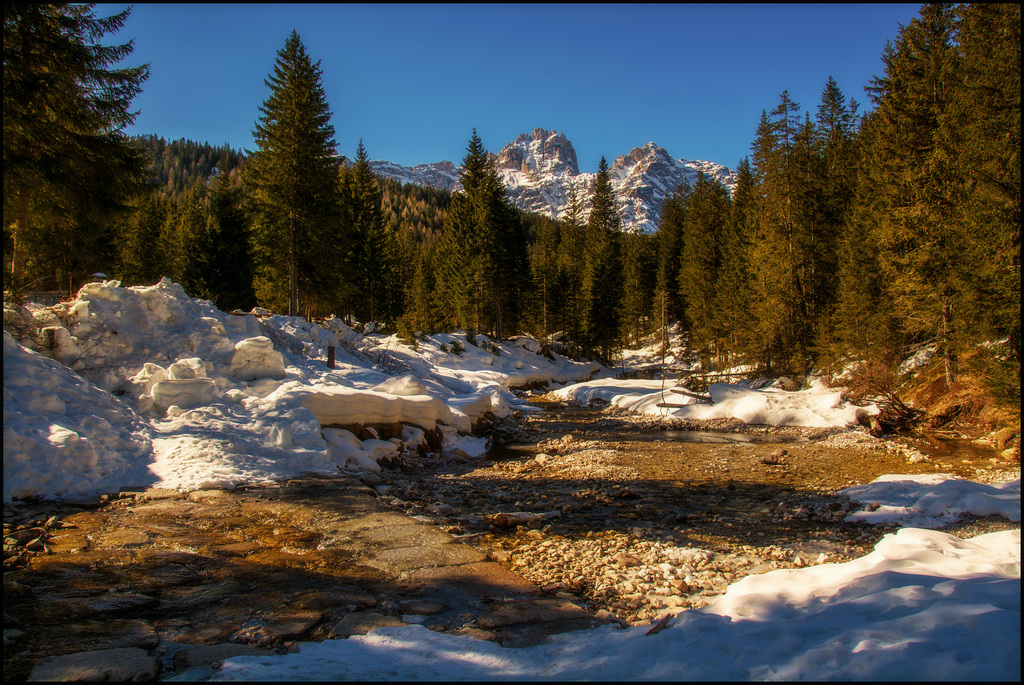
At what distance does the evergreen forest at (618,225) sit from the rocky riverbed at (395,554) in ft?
21.6

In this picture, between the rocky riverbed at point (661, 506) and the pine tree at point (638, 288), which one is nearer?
the rocky riverbed at point (661, 506)

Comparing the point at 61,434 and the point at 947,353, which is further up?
the point at 947,353

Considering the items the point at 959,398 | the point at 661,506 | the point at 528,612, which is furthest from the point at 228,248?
the point at 959,398

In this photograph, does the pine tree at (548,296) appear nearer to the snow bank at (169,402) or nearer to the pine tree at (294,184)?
the pine tree at (294,184)

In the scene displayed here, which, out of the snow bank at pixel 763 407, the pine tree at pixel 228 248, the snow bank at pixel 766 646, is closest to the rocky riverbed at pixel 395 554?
the snow bank at pixel 766 646

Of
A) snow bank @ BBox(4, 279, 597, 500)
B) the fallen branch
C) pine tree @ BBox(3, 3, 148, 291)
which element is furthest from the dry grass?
pine tree @ BBox(3, 3, 148, 291)

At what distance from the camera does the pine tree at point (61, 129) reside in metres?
8.46

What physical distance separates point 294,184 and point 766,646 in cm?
2582

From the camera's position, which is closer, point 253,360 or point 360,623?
point 360,623

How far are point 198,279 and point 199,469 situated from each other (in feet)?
93.9

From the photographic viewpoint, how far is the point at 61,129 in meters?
9.42

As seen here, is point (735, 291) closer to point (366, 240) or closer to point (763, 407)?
point (763, 407)

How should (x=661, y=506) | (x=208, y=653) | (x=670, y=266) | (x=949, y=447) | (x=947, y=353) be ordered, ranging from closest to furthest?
(x=208, y=653) → (x=661, y=506) → (x=949, y=447) → (x=947, y=353) → (x=670, y=266)

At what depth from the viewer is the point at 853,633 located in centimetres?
275
